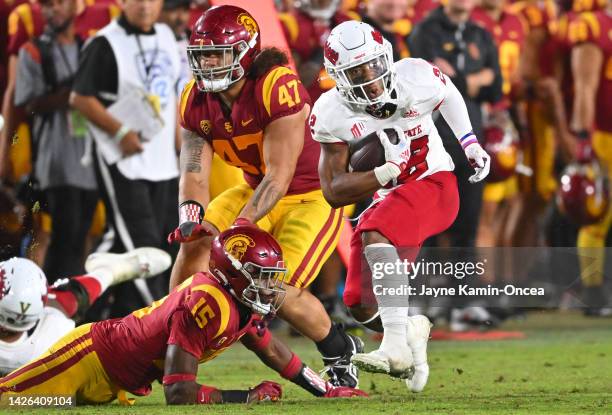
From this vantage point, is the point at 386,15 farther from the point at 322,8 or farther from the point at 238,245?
the point at 238,245

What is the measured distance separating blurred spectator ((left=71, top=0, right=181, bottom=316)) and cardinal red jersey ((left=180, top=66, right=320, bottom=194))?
6.88 ft

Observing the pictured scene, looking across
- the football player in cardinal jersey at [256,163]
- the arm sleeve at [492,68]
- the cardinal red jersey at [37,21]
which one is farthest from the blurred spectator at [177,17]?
the football player in cardinal jersey at [256,163]

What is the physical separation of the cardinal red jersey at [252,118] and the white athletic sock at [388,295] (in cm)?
75

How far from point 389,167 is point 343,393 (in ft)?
3.45

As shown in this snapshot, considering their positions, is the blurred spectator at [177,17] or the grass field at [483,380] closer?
the grass field at [483,380]

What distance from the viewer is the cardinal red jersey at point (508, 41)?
11352 millimetres

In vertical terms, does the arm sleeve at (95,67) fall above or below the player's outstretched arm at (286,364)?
above

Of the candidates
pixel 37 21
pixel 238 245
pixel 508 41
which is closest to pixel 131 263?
pixel 37 21

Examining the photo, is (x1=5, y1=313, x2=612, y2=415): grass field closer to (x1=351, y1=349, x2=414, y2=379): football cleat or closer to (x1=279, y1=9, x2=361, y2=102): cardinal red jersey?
(x1=351, y1=349, x2=414, y2=379): football cleat

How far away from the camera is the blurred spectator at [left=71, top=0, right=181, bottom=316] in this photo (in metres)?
9.35

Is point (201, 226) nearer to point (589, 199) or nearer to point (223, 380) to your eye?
point (223, 380)

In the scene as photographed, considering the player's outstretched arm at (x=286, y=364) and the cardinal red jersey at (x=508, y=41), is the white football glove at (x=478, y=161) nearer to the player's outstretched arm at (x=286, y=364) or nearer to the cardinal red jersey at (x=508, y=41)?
the player's outstretched arm at (x=286, y=364)

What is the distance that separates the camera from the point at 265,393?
634 cm

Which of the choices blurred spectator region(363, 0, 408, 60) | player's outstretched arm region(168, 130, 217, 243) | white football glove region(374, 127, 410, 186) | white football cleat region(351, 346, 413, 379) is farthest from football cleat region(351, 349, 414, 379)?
blurred spectator region(363, 0, 408, 60)
